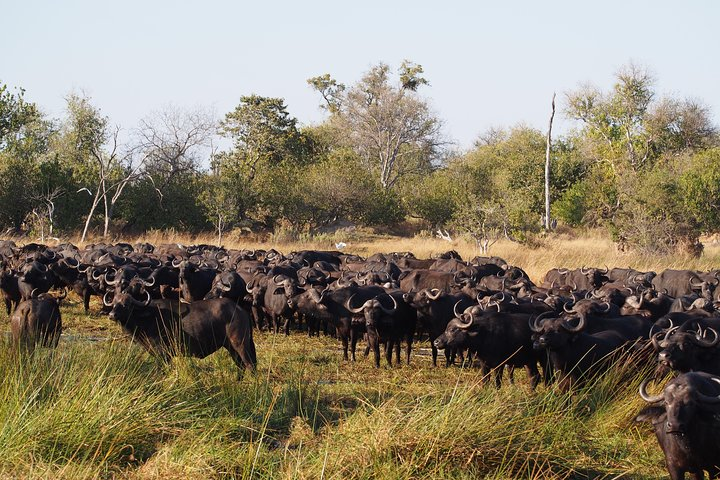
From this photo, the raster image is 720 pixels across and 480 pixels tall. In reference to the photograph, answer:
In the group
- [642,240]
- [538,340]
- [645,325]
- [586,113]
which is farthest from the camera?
[586,113]

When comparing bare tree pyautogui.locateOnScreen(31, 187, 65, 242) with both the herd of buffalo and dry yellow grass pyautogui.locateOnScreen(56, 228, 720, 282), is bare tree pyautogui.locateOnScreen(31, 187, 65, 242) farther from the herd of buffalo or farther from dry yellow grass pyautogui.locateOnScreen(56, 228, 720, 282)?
the herd of buffalo

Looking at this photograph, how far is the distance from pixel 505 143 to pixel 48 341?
194 feet

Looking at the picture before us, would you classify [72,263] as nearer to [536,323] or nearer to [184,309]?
[184,309]

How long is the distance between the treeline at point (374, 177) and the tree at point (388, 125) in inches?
4.2

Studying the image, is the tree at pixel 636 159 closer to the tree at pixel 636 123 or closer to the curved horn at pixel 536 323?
the tree at pixel 636 123

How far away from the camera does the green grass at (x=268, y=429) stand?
6710mm

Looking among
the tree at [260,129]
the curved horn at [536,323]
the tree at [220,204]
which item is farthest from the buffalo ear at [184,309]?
the tree at [260,129]

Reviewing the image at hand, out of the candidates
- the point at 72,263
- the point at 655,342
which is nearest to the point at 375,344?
the point at 655,342

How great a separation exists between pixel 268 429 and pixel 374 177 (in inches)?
1625

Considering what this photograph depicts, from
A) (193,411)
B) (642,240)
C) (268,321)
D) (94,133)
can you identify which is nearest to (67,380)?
(193,411)

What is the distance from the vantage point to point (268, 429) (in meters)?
7.88

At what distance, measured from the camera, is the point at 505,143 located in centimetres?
6669

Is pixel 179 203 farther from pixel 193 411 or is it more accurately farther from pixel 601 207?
pixel 193 411

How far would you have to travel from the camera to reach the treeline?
33250mm
